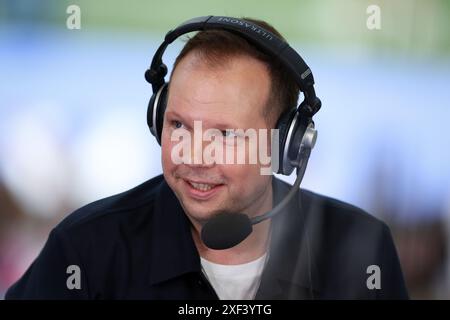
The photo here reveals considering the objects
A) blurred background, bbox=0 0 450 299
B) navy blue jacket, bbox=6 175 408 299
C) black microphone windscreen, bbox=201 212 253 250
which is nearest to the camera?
black microphone windscreen, bbox=201 212 253 250

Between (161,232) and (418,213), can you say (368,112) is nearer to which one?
(418,213)

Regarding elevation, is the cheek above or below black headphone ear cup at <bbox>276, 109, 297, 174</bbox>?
below

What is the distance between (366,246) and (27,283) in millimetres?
709

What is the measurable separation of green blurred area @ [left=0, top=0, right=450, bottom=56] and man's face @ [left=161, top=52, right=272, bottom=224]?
10.4 inches

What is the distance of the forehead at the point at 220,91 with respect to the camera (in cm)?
121

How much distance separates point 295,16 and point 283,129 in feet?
1.21

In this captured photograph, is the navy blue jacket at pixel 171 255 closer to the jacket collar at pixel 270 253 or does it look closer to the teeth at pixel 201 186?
the jacket collar at pixel 270 253

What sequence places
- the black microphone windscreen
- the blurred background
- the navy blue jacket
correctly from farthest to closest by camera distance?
the blurred background → the navy blue jacket → the black microphone windscreen

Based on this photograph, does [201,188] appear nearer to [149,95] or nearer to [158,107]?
[158,107]

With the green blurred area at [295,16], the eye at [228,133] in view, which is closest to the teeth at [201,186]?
the eye at [228,133]

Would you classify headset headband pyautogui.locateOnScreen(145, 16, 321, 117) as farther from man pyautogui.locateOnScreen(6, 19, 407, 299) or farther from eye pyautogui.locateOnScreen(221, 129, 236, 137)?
eye pyautogui.locateOnScreen(221, 129, 236, 137)

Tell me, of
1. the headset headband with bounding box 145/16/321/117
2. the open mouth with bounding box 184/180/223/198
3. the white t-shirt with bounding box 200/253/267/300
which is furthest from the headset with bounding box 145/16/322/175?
the white t-shirt with bounding box 200/253/267/300

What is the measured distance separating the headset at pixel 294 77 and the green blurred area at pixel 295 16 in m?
0.25

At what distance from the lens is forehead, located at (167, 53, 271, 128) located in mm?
1210
